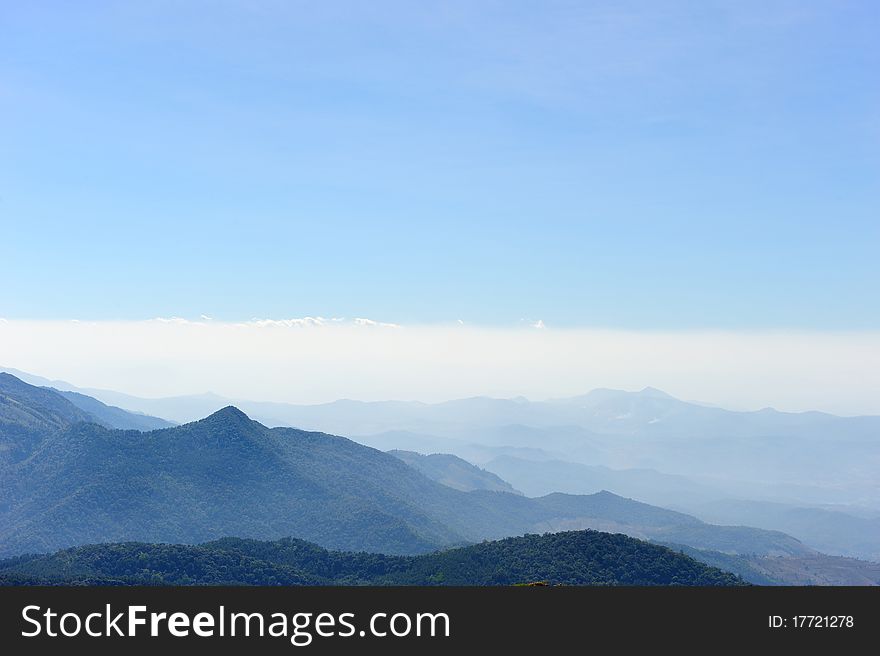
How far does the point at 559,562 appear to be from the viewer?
497ft

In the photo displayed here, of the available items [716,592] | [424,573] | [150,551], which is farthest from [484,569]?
[716,592]

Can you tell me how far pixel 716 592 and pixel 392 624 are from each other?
17485mm

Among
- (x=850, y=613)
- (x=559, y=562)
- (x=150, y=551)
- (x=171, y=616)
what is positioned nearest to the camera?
(x=171, y=616)

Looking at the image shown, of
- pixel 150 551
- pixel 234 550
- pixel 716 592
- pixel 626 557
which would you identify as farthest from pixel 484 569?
pixel 716 592

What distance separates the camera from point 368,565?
561 feet

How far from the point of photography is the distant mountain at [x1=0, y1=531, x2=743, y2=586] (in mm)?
148500

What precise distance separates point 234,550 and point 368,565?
100ft

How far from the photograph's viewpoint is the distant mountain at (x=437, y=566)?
14850 centimetres

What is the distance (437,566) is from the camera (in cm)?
16125

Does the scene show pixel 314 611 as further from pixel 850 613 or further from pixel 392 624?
pixel 850 613

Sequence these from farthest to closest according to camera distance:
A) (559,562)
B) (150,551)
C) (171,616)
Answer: (150,551) < (559,562) < (171,616)

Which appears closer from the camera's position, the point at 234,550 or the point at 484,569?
the point at 484,569

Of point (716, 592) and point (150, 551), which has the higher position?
point (716, 592)

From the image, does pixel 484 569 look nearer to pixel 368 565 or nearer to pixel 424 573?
pixel 424 573
